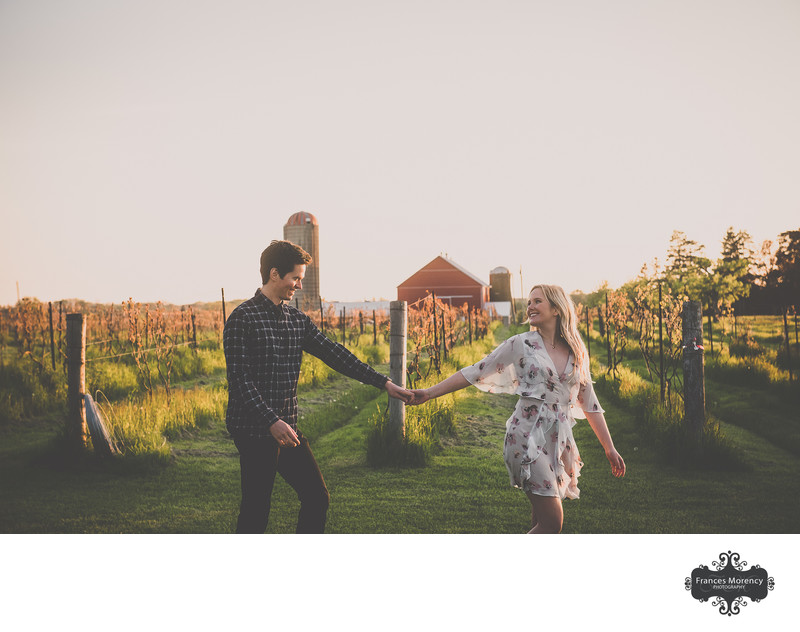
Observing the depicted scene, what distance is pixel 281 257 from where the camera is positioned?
2244 millimetres

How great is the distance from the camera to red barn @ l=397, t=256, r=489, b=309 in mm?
6016

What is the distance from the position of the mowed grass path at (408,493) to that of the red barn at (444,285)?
177cm

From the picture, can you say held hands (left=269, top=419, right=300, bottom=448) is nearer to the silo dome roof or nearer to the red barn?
the silo dome roof

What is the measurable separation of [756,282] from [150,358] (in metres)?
7.05

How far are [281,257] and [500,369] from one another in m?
0.96

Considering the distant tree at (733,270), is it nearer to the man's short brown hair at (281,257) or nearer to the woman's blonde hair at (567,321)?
the woman's blonde hair at (567,321)

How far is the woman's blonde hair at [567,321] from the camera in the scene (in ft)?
7.38

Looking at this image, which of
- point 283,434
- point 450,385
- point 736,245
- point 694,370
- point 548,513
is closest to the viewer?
point 283,434

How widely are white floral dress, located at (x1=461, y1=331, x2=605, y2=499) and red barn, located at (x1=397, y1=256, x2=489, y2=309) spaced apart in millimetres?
2856

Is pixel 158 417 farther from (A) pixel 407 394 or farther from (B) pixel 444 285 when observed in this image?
(B) pixel 444 285

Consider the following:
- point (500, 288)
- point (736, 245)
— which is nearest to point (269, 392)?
point (736, 245)

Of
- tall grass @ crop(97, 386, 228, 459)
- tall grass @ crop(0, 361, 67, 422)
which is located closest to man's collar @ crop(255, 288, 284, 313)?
tall grass @ crop(97, 386, 228, 459)
